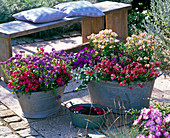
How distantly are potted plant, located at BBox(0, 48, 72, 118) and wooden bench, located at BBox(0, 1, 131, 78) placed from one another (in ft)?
2.80

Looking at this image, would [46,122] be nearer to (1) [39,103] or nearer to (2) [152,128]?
(1) [39,103]

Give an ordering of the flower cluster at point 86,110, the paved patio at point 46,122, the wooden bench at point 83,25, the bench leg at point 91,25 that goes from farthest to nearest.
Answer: the bench leg at point 91,25 → the wooden bench at point 83,25 → the flower cluster at point 86,110 → the paved patio at point 46,122

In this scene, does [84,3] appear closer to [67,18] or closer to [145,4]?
[67,18]

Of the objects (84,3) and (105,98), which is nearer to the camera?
(105,98)

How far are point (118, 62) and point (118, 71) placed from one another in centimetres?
23

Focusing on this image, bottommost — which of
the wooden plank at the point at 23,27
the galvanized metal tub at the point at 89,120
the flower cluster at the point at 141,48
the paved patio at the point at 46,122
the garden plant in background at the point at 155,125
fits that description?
the paved patio at the point at 46,122

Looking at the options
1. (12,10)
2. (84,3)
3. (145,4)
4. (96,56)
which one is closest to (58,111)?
(96,56)

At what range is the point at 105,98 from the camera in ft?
12.5

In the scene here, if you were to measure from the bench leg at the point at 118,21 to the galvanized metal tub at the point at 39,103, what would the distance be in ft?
9.63

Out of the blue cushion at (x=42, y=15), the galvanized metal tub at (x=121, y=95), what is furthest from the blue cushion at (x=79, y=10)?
the galvanized metal tub at (x=121, y=95)

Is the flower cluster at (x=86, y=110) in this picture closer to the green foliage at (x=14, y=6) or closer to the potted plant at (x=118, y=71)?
the potted plant at (x=118, y=71)

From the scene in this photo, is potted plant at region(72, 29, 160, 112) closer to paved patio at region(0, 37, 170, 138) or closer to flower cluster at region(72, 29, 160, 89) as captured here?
flower cluster at region(72, 29, 160, 89)

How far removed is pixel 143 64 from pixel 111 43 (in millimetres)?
485

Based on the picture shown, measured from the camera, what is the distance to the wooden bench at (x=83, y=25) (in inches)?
181
